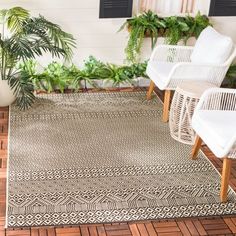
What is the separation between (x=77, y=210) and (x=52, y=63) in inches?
89.3

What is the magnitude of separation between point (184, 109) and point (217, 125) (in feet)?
2.31

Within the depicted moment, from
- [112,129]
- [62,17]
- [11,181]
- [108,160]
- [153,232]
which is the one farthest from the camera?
[62,17]

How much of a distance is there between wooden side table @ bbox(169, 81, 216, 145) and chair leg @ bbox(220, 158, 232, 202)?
776 mm

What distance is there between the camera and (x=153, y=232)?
106 inches

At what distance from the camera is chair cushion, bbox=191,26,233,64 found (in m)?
3.87

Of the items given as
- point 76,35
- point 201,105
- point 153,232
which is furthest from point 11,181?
point 76,35

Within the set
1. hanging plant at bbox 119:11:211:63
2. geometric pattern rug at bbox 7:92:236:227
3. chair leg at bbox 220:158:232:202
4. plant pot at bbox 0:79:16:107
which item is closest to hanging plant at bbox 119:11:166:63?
hanging plant at bbox 119:11:211:63

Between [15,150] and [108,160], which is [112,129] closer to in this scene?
[108,160]

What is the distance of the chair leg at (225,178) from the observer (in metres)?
2.92

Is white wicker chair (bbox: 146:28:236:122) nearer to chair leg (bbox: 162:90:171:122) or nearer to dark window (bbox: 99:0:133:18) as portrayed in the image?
chair leg (bbox: 162:90:171:122)

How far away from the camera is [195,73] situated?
3941 millimetres

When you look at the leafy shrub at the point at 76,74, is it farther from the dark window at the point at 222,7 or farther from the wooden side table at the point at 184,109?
the wooden side table at the point at 184,109

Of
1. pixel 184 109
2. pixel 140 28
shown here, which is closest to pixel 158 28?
pixel 140 28

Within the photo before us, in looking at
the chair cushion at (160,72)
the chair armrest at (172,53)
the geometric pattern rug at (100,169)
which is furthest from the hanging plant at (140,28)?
the geometric pattern rug at (100,169)
